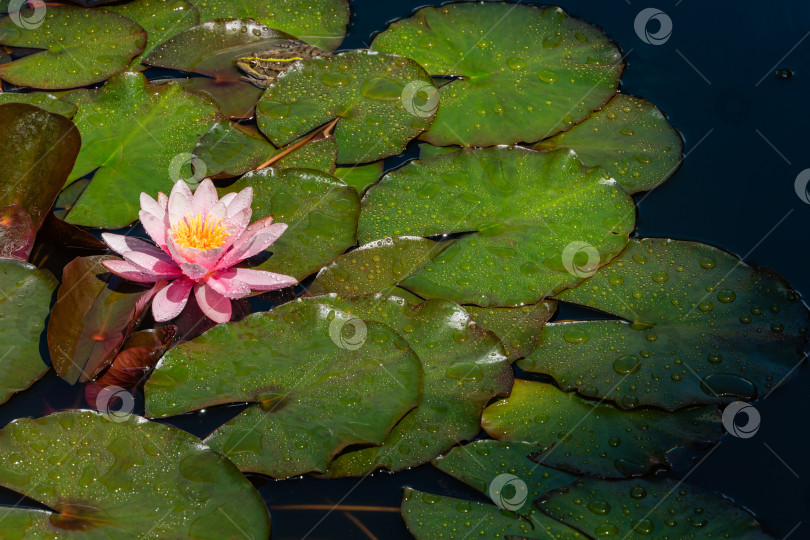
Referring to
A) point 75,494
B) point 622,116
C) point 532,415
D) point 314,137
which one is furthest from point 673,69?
point 75,494

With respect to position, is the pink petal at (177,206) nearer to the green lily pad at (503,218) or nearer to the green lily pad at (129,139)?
the green lily pad at (129,139)

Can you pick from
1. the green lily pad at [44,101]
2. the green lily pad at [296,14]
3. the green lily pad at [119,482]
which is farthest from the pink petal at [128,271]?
the green lily pad at [296,14]

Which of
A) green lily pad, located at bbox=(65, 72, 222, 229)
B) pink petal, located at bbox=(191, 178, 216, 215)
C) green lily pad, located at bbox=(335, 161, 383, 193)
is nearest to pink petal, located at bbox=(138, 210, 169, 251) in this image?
pink petal, located at bbox=(191, 178, 216, 215)

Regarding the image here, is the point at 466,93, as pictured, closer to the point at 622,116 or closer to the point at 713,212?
the point at 622,116

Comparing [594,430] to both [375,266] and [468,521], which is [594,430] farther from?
[375,266]

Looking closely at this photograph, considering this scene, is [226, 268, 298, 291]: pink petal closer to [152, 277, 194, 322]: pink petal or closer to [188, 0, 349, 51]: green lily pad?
[152, 277, 194, 322]: pink petal

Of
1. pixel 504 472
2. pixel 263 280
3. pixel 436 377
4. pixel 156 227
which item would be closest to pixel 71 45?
pixel 156 227
